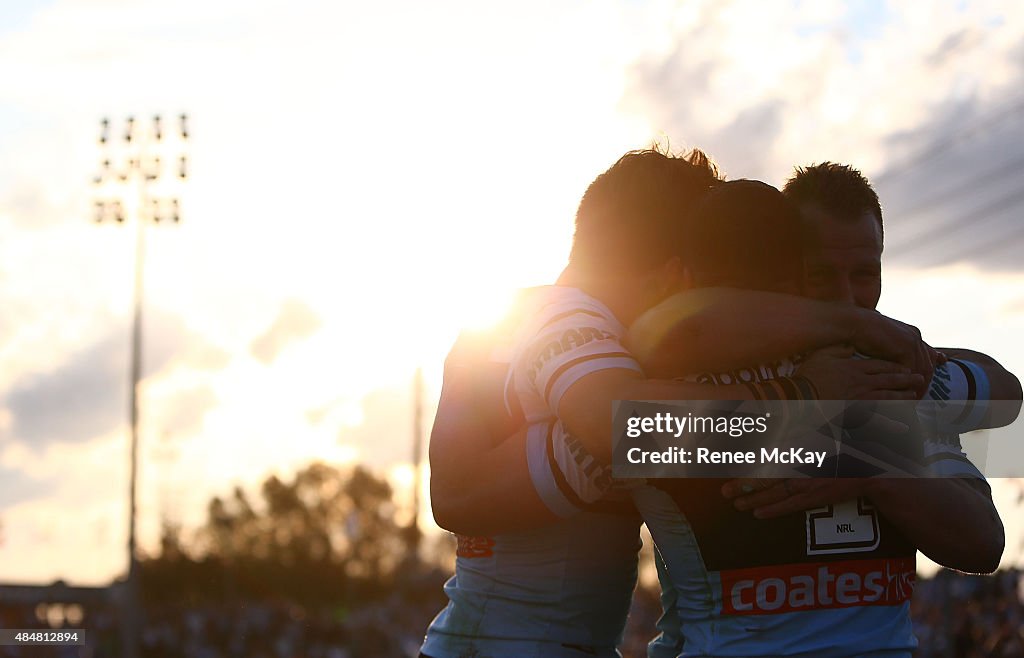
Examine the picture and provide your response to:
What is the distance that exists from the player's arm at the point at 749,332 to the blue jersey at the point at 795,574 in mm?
102

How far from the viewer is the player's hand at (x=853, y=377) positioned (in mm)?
2461

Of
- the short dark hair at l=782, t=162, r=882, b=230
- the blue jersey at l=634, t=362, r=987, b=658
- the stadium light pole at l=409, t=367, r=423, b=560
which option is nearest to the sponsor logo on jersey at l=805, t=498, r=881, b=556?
the blue jersey at l=634, t=362, r=987, b=658

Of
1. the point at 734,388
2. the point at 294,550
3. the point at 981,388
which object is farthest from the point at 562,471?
the point at 294,550

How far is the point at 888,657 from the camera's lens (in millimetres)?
2469

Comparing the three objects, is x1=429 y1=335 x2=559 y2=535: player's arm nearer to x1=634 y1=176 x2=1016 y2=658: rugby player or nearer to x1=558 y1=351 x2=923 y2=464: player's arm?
x1=558 y1=351 x2=923 y2=464: player's arm

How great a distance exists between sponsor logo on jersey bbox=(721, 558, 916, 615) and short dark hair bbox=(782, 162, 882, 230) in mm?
812

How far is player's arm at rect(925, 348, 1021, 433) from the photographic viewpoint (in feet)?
8.93

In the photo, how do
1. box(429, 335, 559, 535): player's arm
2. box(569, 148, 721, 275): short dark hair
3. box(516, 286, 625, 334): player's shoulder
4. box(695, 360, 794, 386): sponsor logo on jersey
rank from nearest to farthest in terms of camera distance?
box(695, 360, 794, 386): sponsor logo on jersey → box(516, 286, 625, 334): player's shoulder → box(429, 335, 559, 535): player's arm → box(569, 148, 721, 275): short dark hair

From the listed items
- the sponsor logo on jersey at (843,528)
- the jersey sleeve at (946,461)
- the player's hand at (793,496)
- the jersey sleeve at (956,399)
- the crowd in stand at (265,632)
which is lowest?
the crowd in stand at (265,632)

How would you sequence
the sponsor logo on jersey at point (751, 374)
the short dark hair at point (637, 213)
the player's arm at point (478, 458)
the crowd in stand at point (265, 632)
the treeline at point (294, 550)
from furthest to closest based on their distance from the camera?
the treeline at point (294, 550), the crowd in stand at point (265, 632), the short dark hair at point (637, 213), the player's arm at point (478, 458), the sponsor logo on jersey at point (751, 374)

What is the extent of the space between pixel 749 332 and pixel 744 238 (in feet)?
0.59

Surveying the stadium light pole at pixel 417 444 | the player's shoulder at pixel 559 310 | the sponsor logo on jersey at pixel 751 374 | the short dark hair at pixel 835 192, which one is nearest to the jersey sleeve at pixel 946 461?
the sponsor logo on jersey at pixel 751 374

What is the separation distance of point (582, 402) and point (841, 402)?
504 mm

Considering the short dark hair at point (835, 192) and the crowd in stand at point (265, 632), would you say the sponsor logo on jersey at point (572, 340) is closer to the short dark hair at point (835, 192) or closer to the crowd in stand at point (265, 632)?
the short dark hair at point (835, 192)
